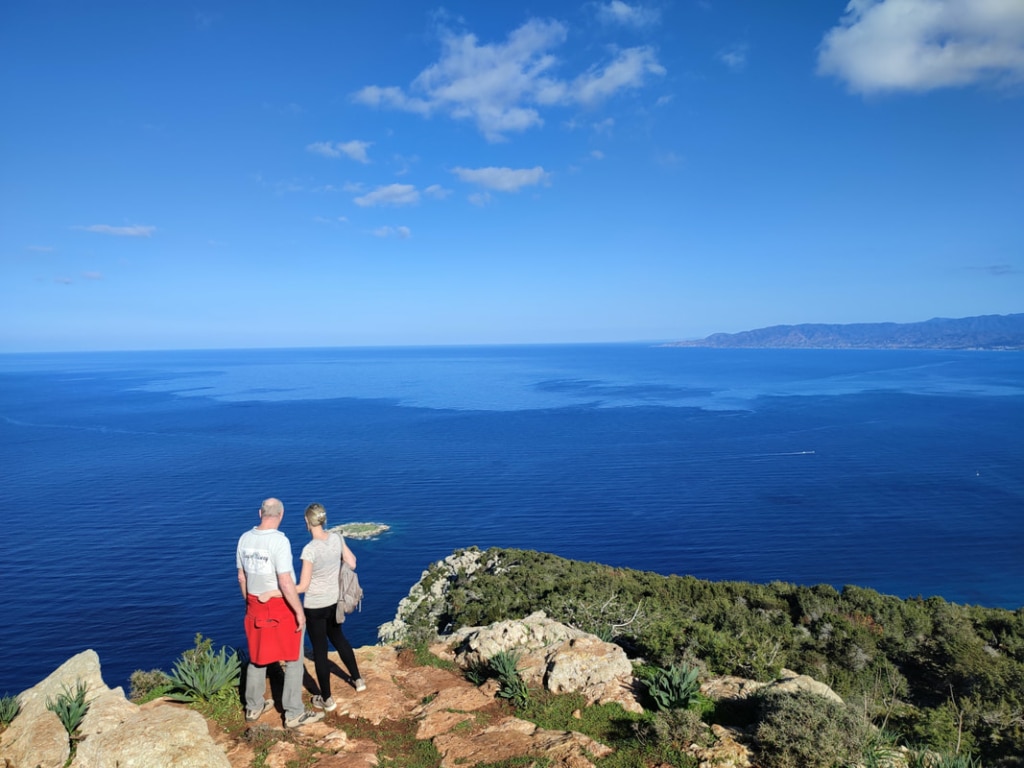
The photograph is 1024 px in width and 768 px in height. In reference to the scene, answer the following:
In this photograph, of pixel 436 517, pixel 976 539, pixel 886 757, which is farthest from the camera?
pixel 436 517

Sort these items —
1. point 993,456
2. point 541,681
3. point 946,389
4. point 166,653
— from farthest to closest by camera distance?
point 946,389, point 993,456, point 166,653, point 541,681

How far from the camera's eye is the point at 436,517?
48.4m

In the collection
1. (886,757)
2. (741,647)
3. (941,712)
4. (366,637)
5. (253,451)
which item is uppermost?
(886,757)

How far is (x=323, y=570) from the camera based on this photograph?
6.48m

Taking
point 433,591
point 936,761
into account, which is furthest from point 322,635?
point 433,591

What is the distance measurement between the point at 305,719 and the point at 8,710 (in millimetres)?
3689

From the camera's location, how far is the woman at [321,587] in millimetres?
6305

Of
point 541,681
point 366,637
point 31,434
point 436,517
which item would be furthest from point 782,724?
point 31,434

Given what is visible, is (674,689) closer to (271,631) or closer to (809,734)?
(809,734)

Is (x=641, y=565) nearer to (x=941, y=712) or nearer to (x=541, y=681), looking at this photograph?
(x=941, y=712)

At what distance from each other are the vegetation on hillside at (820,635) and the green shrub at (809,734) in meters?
0.14

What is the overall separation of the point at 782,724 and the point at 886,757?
117 cm

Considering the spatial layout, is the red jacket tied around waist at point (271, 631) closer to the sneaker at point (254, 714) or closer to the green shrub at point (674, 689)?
the sneaker at point (254, 714)

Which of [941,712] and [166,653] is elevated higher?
[941,712]
